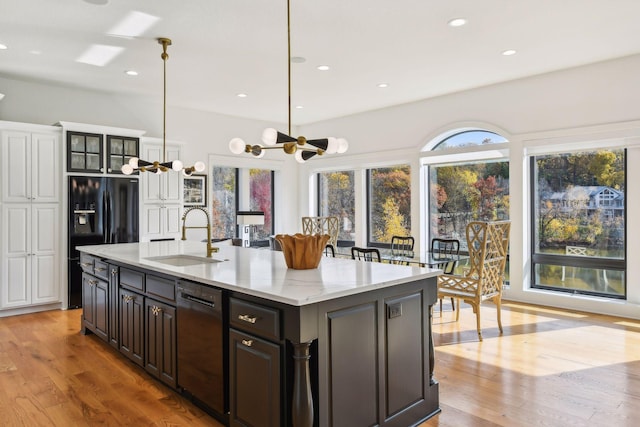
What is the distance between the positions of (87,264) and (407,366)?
326 cm

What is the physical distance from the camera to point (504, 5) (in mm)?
3424

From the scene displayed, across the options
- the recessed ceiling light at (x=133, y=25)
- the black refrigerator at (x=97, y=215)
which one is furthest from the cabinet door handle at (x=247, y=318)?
the black refrigerator at (x=97, y=215)

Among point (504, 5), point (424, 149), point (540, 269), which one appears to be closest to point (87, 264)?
point (504, 5)

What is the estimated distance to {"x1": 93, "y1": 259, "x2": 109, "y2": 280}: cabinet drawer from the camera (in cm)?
369

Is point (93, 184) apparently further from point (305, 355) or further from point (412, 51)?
point (305, 355)

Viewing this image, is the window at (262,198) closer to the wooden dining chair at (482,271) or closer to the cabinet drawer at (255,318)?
the wooden dining chair at (482,271)

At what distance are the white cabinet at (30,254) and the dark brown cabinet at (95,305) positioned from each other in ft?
4.55

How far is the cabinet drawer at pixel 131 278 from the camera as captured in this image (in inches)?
122

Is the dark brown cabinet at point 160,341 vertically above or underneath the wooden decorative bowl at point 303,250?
underneath

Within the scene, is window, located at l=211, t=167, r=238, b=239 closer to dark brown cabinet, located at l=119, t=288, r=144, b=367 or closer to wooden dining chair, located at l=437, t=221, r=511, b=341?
dark brown cabinet, located at l=119, t=288, r=144, b=367

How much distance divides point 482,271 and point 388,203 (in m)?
3.33

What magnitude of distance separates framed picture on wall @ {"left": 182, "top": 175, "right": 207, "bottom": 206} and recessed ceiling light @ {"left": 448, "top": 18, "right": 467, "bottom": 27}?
15.1 feet

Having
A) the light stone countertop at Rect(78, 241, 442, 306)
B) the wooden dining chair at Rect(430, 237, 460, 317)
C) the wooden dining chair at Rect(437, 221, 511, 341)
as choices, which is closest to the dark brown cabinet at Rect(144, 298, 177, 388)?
the light stone countertop at Rect(78, 241, 442, 306)

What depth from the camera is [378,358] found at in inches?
87.8
